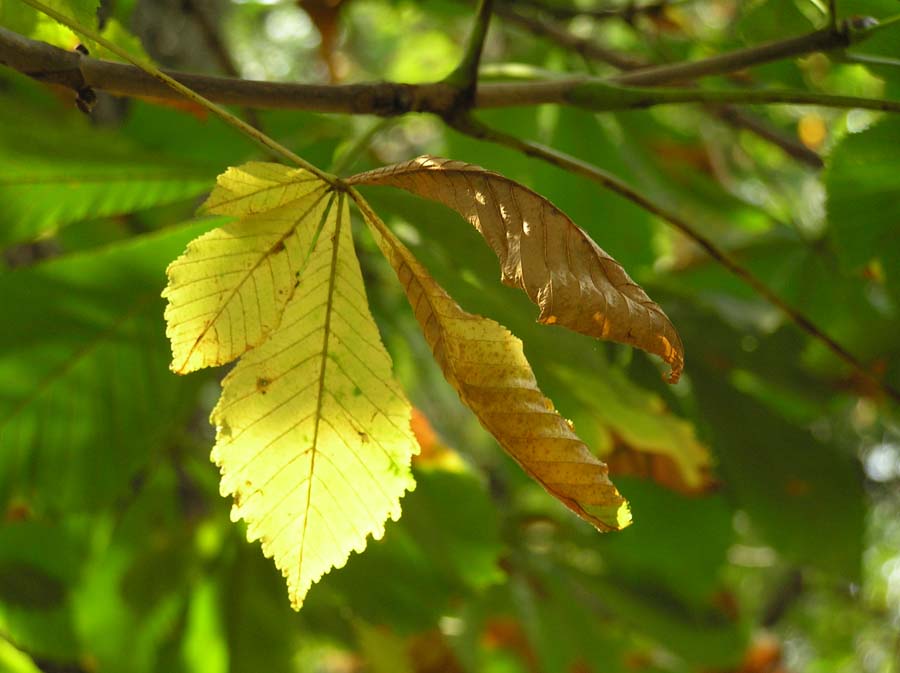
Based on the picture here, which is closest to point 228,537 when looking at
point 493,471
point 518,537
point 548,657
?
point 518,537

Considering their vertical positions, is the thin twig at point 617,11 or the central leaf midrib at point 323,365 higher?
the thin twig at point 617,11

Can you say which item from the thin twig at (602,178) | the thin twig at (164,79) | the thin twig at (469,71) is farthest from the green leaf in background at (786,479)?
the thin twig at (164,79)

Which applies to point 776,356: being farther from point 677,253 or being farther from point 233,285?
point 677,253

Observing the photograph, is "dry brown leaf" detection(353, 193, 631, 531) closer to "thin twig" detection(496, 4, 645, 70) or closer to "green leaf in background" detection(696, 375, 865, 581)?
"green leaf in background" detection(696, 375, 865, 581)

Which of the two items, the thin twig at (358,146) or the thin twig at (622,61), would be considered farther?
the thin twig at (622,61)

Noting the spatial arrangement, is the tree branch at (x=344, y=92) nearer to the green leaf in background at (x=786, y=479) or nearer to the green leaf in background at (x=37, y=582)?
the green leaf in background at (x=786, y=479)

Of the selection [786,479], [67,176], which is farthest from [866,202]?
[67,176]
